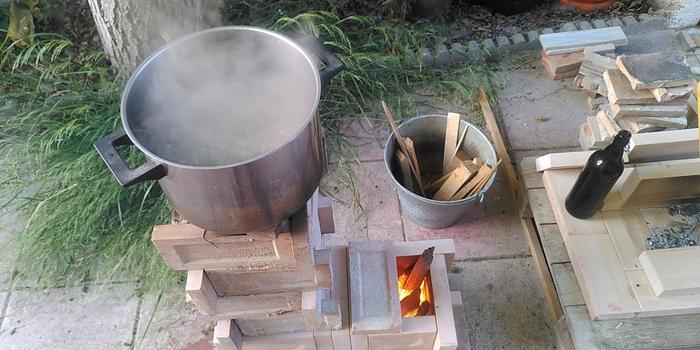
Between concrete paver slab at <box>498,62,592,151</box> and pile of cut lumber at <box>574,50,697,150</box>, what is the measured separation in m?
0.29

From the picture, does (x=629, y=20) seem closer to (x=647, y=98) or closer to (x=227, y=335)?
(x=647, y=98)

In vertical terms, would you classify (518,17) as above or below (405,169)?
above

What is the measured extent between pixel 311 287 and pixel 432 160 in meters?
1.35

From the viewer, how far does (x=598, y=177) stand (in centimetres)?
208

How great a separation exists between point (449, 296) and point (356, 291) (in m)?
0.38

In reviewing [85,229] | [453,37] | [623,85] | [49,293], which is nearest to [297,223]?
[85,229]

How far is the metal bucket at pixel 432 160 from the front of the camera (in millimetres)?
2500

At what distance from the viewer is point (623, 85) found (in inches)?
109

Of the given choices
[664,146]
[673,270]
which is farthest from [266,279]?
[664,146]

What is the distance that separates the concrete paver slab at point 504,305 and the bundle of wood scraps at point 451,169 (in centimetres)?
40

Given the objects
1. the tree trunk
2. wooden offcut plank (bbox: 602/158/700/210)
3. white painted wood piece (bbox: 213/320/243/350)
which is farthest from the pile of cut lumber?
the tree trunk

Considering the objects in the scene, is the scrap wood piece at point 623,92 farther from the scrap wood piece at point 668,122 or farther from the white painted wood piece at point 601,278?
the white painted wood piece at point 601,278

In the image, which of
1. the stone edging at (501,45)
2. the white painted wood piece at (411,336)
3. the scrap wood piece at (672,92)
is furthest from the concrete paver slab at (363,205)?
the scrap wood piece at (672,92)

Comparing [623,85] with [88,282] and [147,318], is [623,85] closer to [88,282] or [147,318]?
[147,318]
